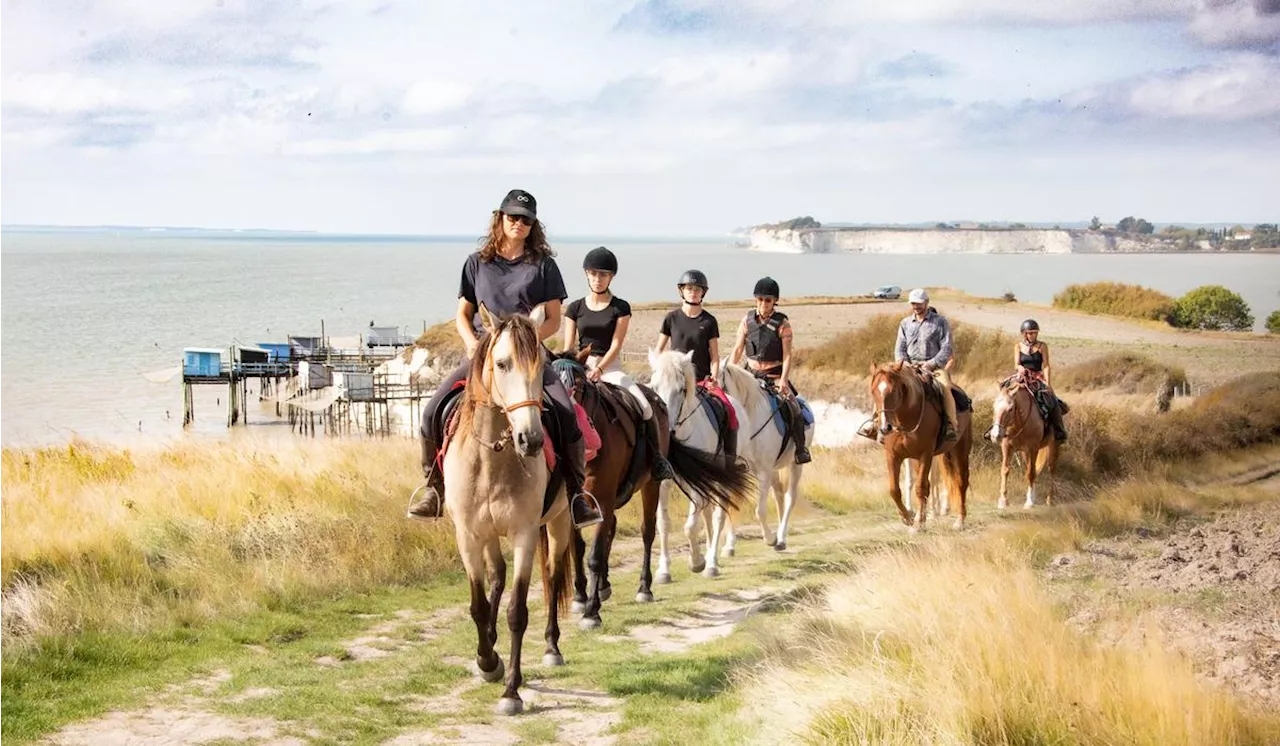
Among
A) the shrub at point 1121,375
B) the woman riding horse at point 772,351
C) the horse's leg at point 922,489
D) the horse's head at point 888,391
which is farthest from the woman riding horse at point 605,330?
the shrub at point 1121,375

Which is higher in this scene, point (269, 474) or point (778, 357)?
point (778, 357)

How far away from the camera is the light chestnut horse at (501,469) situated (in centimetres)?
681

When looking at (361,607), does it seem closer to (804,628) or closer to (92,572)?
(92,572)

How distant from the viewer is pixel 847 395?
39.8 m

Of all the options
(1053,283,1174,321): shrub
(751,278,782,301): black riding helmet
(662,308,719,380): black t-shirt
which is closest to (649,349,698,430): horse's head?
(662,308,719,380): black t-shirt

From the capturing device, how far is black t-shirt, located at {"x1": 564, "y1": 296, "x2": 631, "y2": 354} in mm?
10445

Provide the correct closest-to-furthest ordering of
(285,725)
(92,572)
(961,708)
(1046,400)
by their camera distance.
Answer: (961,708) → (285,725) → (92,572) → (1046,400)

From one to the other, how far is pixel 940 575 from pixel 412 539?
6.22m

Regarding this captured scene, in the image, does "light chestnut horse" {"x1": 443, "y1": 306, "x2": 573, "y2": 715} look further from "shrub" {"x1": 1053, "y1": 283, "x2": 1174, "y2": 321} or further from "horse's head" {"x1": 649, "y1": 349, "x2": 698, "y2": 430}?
"shrub" {"x1": 1053, "y1": 283, "x2": 1174, "y2": 321}

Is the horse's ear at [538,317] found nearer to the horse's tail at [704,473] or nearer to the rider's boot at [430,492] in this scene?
the rider's boot at [430,492]

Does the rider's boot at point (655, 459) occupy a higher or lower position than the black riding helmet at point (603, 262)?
lower

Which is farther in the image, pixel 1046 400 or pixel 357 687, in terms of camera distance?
pixel 1046 400

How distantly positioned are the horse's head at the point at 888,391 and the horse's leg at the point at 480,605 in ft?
26.1

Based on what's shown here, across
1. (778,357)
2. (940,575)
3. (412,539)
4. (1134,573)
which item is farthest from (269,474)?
(1134,573)
